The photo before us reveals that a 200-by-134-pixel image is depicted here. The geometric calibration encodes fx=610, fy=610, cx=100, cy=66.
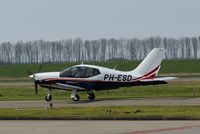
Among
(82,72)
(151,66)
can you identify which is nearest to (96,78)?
(82,72)

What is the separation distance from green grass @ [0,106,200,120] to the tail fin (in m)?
9.79

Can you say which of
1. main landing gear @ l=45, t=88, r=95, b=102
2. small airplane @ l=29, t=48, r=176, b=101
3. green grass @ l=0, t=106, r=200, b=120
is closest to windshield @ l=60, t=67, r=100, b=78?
small airplane @ l=29, t=48, r=176, b=101

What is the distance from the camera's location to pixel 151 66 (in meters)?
Result: 38.4

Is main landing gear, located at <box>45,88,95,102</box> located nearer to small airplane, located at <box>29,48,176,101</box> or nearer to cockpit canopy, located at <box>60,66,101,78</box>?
small airplane, located at <box>29,48,176,101</box>

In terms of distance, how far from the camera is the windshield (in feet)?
125

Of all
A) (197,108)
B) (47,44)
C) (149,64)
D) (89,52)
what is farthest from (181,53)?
(197,108)

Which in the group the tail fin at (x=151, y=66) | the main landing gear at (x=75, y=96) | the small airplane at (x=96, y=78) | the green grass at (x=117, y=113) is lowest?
the green grass at (x=117, y=113)
